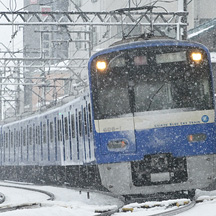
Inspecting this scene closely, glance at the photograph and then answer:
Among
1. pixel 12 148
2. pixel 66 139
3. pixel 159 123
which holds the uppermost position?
pixel 12 148

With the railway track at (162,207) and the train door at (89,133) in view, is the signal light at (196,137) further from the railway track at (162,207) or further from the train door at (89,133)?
the train door at (89,133)

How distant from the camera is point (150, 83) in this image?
34.7ft

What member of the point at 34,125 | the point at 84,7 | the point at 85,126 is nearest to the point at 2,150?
the point at 34,125

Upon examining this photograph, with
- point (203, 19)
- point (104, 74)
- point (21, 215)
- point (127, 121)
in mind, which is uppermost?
point (203, 19)

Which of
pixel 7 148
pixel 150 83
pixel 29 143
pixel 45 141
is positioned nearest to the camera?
pixel 150 83

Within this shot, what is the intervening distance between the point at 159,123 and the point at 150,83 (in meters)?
0.70

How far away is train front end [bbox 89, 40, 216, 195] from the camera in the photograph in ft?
34.3

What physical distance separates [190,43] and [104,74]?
5.19 ft

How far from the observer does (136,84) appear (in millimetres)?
10641

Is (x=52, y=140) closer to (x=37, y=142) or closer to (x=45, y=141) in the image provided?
(x=45, y=141)

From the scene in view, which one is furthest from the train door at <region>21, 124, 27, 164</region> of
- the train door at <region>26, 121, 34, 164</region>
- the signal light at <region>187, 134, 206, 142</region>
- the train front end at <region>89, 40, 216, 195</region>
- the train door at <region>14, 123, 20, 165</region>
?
the signal light at <region>187, 134, 206, 142</region>

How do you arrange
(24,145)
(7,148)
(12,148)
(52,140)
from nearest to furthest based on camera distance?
(52,140), (24,145), (12,148), (7,148)

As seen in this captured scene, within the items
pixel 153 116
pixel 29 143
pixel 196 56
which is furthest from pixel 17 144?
pixel 196 56

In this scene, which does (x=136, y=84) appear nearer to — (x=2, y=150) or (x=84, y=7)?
(x=2, y=150)
